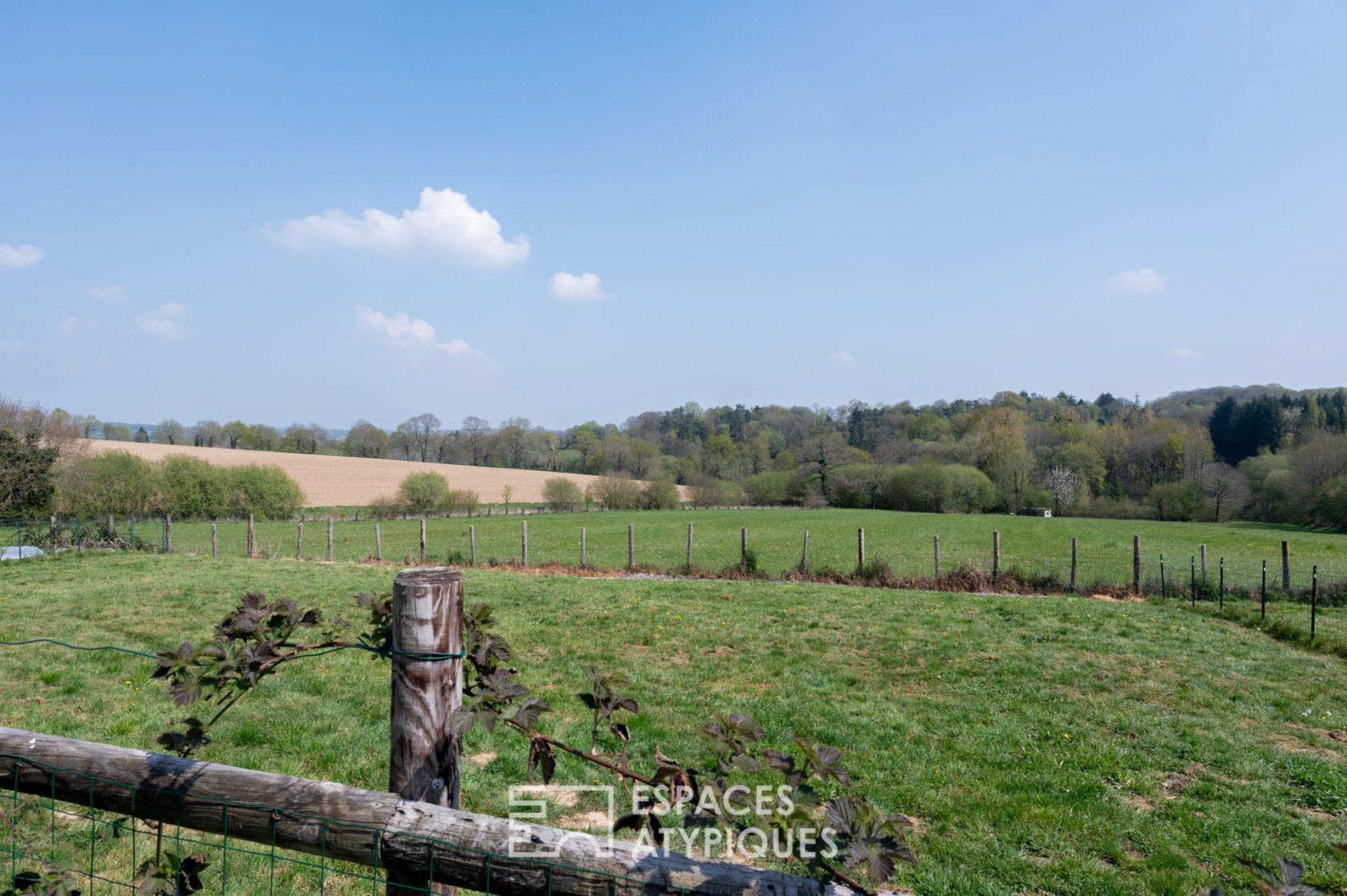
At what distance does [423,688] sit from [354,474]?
67.3m

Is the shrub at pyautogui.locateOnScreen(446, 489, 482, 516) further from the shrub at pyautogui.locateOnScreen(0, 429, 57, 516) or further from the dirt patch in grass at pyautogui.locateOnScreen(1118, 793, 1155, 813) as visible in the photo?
the dirt patch in grass at pyautogui.locateOnScreen(1118, 793, 1155, 813)

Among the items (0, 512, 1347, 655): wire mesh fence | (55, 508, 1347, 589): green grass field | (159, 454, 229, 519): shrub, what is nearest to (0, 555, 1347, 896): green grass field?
(0, 512, 1347, 655): wire mesh fence

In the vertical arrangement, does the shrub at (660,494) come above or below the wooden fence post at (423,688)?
below

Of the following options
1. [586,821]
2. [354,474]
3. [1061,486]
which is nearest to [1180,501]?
[1061,486]

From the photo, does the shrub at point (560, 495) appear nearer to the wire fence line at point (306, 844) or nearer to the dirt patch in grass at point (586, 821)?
the dirt patch in grass at point (586, 821)

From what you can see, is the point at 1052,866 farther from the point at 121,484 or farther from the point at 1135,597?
the point at 121,484

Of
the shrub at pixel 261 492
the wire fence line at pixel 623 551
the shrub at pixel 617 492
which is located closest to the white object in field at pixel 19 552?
the wire fence line at pixel 623 551

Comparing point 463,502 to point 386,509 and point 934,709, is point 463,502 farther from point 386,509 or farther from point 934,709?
point 934,709

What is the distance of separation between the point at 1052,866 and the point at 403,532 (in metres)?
35.7

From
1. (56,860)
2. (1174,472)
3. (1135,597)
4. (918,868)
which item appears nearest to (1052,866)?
(918,868)

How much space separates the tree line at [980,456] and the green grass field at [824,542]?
6.82m

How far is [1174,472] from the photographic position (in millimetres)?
71000

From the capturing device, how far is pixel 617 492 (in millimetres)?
57125

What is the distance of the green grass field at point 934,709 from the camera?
4.43 metres
